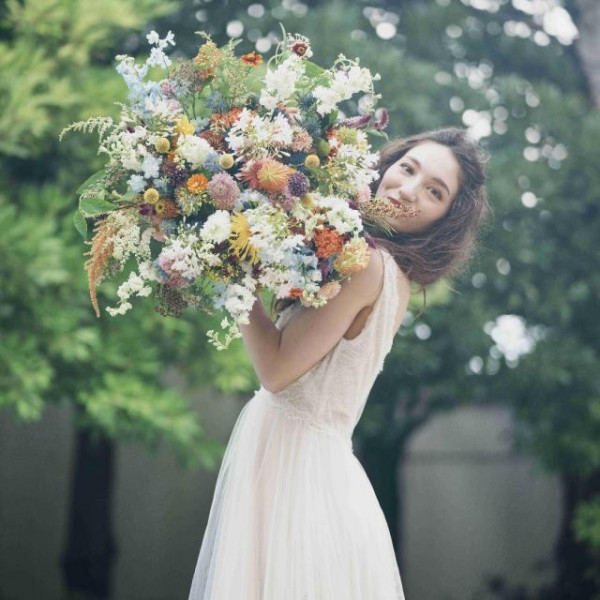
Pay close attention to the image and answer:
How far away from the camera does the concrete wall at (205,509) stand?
320 inches

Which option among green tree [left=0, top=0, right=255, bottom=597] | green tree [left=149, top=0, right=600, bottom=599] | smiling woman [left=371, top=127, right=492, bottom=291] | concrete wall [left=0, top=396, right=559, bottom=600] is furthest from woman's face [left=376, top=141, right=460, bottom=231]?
concrete wall [left=0, top=396, right=559, bottom=600]

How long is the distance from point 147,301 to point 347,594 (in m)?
3.38

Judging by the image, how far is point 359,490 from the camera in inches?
91.4

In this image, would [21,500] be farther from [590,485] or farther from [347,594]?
[347,594]

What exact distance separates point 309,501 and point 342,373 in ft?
0.93

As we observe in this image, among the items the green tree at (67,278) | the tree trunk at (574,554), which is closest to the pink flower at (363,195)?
the green tree at (67,278)

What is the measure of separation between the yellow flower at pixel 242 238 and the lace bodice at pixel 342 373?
0.27 m

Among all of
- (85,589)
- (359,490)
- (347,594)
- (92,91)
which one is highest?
(92,91)

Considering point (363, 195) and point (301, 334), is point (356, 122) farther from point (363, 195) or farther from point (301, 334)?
point (301, 334)

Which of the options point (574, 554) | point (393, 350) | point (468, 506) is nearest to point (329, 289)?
point (393, 350)

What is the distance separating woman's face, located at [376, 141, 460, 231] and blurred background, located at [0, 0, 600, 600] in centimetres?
225

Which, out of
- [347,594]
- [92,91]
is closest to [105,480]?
[92,91]

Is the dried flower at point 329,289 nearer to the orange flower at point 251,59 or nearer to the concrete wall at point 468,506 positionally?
the orange flower at point 251,59

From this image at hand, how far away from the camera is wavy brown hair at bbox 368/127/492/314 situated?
7.89 feet
